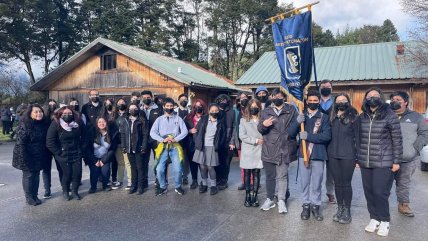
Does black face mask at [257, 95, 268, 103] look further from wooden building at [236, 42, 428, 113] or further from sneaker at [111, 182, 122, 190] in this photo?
wooden building at [236, 42, 428, 113]

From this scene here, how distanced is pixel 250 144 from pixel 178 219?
174cm

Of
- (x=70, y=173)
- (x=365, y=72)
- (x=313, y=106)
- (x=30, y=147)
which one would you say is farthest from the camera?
(x=365, y=72)

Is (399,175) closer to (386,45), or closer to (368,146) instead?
(368,146)

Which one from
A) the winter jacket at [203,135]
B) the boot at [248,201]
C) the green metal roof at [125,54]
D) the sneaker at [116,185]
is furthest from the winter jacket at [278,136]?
the green metal roof at [125,54]

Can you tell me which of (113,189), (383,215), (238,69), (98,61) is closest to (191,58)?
(238,69)

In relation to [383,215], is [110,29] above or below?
above

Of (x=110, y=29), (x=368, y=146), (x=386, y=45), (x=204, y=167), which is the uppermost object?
(x=110, y=29)

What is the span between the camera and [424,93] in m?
16.0

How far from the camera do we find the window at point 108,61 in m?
19.6

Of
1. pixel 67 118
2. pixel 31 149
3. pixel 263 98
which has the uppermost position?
pixel 263 98

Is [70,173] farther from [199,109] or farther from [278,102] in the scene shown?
[278,102]

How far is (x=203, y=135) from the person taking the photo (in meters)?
6.50

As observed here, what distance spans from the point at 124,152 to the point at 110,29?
38.2 meters

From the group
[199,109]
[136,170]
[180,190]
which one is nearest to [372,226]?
[180,190]
